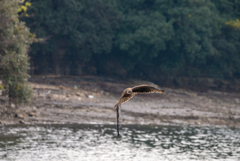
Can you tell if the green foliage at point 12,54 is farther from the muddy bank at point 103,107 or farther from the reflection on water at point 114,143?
the reflection on water at point 114,143

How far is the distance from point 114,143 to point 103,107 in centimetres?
1075

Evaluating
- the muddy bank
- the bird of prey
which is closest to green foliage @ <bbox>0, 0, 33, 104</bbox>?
the muddy bank

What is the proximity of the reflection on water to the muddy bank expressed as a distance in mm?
2281

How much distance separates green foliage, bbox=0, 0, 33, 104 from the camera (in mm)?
27844

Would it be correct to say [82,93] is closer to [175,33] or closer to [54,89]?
[54,89]

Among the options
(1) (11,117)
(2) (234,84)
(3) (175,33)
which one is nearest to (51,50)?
(3) (175,33)

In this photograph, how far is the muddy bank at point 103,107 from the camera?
34041mm

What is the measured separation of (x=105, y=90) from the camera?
1813 inches

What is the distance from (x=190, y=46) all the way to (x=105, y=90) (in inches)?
589

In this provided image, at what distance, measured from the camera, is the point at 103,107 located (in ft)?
125

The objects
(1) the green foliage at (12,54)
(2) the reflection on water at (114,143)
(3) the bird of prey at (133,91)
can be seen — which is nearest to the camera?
(3) the bird of prey at (133,91)

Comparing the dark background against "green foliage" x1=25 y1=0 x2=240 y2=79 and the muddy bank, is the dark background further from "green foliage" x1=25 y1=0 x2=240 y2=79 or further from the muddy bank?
the muddy bank

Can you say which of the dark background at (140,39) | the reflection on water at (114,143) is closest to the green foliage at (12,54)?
the reflection on water at (114,143)

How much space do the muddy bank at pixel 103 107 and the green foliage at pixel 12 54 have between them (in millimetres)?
2494
